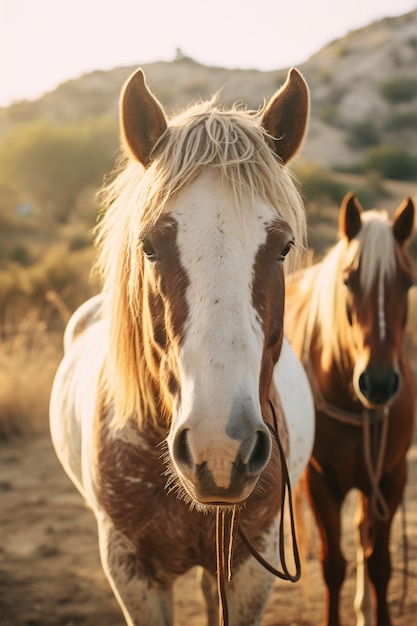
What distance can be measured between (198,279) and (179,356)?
188 millimetres

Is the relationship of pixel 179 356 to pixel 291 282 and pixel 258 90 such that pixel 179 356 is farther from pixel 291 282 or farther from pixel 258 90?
pixel 258 90

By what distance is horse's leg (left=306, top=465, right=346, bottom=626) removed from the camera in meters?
3.09

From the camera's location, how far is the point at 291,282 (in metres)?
4.41

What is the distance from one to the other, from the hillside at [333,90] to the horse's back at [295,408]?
111ft

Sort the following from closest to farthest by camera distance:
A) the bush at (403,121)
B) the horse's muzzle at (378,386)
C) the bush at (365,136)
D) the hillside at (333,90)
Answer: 1. the horse's muzzle at (378,386)
2. the bush at (403,121)
3. the bush at (365,136)
4. the hillside at (333,90)

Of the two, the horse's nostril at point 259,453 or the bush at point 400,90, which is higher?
the horse's nostril at point 259,453

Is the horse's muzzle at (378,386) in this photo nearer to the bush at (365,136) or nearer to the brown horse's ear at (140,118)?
the brown horse's ear at (140,118)

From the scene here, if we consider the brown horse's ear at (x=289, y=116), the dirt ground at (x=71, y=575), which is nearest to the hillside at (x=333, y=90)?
the dirt ground at (x=71, y=575)

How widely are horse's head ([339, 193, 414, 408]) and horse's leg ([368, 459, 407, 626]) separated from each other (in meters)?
0.56

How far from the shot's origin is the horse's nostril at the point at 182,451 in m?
1.34

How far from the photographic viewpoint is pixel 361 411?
3.08 metres

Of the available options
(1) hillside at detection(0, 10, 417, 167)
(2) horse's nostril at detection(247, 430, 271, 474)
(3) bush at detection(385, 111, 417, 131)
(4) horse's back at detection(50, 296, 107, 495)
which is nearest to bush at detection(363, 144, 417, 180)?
(1) hillside at detection(0, 10, 417, 167)

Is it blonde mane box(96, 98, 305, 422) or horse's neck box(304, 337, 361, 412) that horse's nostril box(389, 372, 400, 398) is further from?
blonde mane box(96, 98, 305, 422)

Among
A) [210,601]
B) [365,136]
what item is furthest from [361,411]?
[365,136]
